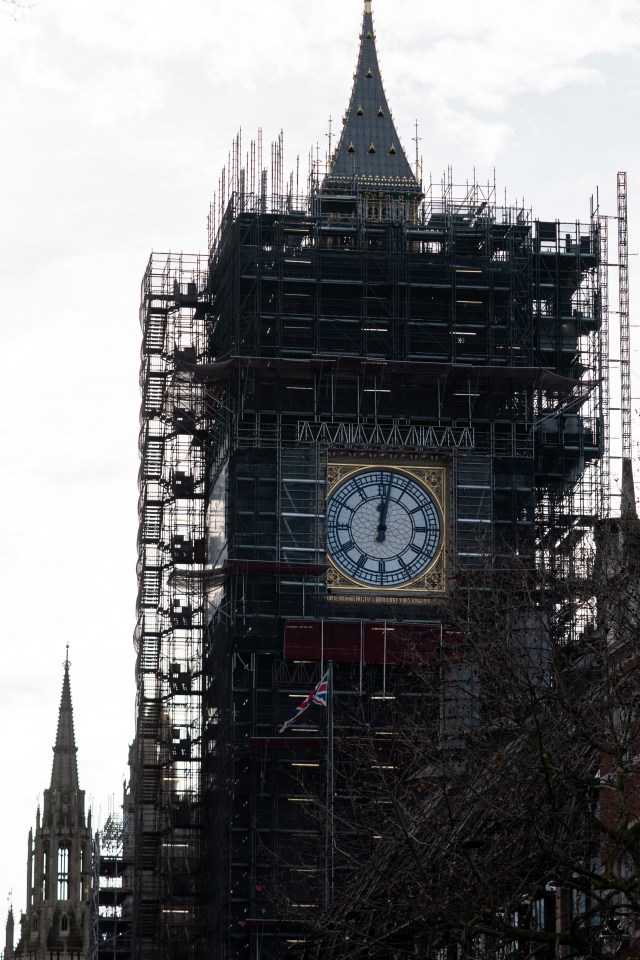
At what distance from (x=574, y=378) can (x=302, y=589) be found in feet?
53.0

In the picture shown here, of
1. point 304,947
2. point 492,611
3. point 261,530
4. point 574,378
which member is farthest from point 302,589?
point 492,611

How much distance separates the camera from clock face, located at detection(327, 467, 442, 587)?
326ft

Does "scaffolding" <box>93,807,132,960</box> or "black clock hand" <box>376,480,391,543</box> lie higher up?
"black clock hand" <box>376,480,391,543</box>

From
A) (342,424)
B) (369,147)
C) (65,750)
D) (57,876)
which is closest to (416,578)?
(342,424)

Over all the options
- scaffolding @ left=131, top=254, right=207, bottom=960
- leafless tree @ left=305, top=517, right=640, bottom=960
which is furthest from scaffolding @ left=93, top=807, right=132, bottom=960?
leafless tree @ left=305, top=517, right=640, bottom=960

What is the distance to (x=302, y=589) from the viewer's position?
98000 mm

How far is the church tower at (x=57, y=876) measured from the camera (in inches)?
6801

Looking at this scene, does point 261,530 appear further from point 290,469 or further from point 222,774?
point 222,774

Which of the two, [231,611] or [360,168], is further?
[360,168]

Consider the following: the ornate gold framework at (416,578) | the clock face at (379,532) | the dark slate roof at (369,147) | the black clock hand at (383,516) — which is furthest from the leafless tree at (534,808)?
the dark slate roof at (369,147)

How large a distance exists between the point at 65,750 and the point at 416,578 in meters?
90.5

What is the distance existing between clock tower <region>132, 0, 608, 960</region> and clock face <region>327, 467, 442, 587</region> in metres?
0.08

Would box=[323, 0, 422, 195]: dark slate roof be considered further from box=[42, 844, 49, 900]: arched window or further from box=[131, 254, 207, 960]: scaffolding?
box=[42, 844, 49, 900]: arched window

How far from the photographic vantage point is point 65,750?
186m
